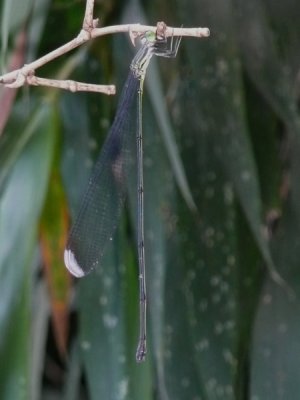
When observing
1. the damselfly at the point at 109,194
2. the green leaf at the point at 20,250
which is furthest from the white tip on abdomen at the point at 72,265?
the green leaf at the point at 20,250

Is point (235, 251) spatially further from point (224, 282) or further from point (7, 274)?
point (7, 274)

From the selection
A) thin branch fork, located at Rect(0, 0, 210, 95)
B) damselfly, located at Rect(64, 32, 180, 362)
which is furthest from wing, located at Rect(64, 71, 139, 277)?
thin branch fork, located at Rect(0, 0, 210, 95)

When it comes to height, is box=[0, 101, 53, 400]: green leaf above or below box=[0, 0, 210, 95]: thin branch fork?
below

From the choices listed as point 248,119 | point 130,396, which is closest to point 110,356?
point 130,396

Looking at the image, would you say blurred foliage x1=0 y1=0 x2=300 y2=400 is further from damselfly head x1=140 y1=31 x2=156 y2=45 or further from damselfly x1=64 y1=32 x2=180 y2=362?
damselfly head x1=140 y1=31 x2=156 y2=45

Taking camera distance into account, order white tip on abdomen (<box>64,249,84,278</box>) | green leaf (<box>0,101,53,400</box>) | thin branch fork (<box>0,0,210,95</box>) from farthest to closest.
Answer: green leaf (<box>0,101,53,400</box>), white tip on abdomen (<box>64,249,84,278</box>), thin branch fork (<box>0,0,210,95</box>)

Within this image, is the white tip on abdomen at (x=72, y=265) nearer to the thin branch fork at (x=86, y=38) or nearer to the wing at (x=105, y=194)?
the wing at (x=105, y=194)

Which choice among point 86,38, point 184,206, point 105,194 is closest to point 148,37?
point 86,38
